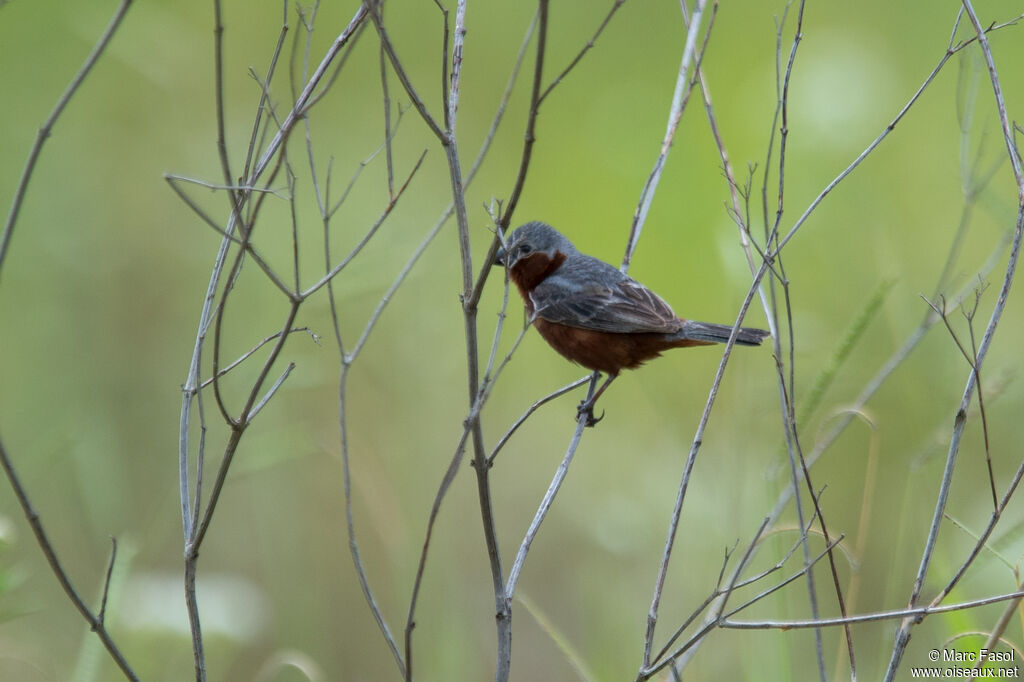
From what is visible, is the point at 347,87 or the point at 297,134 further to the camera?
the point at 347,87

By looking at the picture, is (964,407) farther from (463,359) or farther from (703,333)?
(463,359)

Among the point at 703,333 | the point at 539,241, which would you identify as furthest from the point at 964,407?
the point at 539,241

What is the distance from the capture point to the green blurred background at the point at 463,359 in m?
4.12

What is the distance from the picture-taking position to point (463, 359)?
246 inches

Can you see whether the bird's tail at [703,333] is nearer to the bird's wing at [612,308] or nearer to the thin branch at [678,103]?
the bird's wing at [612,308]

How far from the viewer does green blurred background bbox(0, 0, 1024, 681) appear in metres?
4.12

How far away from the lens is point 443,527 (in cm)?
486

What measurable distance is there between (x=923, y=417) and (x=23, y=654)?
4.54 m

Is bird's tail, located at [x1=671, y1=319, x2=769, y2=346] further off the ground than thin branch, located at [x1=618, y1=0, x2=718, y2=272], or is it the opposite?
thin branch, located at [x1=618, y1=0, x2=718, y2=272]

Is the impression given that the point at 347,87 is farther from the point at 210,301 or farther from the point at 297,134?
the point at 210,301

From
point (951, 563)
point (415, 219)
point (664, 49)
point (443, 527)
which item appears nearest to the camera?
point (951, 563)

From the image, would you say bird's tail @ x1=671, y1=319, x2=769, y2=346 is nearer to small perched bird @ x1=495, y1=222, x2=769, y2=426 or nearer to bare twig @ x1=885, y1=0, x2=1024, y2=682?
small perched bird @ x1=495, y1=222, x2=769, y2=426

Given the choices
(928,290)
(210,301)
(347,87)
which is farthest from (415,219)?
(210,301)

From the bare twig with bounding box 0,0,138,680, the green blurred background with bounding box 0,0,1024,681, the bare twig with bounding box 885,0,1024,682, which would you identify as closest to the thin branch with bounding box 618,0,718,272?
the green blurred background with bounding box 0,0,1024,681
